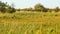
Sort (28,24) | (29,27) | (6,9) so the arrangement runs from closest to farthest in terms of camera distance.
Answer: (29,27), (28,24), (6,9)

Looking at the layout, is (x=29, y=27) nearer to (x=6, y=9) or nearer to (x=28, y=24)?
(x=28, y=24)

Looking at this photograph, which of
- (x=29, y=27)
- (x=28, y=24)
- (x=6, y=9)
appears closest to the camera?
(x=29, y=27)

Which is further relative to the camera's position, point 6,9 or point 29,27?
point 6,9

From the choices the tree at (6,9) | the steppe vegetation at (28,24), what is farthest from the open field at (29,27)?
the tree at (6,9)

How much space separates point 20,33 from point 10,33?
48 centimetres

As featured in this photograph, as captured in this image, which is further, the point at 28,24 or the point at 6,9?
the point at 6,9

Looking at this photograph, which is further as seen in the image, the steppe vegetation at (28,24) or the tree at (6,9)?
the tree at (6,9)

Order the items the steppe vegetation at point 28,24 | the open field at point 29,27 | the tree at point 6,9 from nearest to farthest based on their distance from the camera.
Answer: the open field at point 29,27 → the steppe vegetation at point 28,24 → the tree at point 6,9

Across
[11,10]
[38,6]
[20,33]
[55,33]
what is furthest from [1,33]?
[38,6]

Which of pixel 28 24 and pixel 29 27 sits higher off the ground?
pixel 29 27

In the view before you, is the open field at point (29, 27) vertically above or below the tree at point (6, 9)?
above

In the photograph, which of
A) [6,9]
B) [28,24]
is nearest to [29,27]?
[28,24]

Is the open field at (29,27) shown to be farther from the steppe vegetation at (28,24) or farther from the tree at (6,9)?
the tree at (6,9)

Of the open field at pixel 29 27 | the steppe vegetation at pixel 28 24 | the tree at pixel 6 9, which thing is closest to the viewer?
the open field at pixel 29 27
